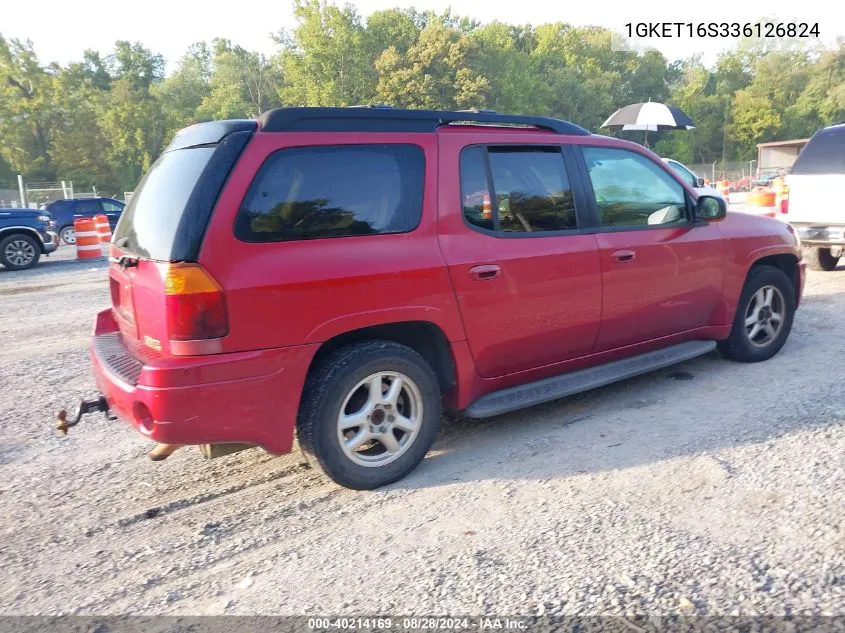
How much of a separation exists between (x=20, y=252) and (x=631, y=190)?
42.3ft

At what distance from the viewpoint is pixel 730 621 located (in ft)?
7.65

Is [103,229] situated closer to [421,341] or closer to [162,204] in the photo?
[162,204]

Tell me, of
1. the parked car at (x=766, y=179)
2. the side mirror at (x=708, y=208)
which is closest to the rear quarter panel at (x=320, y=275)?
the side mirror at (x=708, y=208)

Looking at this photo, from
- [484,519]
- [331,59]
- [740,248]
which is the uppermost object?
[331,59]

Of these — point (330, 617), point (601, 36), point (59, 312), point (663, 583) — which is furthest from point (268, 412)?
point (601, 36)

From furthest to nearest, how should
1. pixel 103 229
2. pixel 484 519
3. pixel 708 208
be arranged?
pixel 103 229
pixel 708 208
pixel 484 519

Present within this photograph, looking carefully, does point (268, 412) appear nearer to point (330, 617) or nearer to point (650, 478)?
point (330, 617)

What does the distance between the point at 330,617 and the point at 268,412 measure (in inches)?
38.6

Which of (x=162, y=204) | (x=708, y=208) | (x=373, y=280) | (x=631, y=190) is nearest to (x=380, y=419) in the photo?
(x=373, y=280)

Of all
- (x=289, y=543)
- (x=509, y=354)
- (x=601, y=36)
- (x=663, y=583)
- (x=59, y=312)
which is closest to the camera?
(x=663, y=583)

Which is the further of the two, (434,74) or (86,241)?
(434,74)

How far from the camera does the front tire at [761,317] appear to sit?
16.9ft

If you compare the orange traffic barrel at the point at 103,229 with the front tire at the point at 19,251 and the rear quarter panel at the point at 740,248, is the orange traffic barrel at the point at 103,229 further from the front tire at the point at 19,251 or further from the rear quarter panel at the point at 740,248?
the rear quarter panel at the point at 740,248

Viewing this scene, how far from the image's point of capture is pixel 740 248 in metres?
4.97
